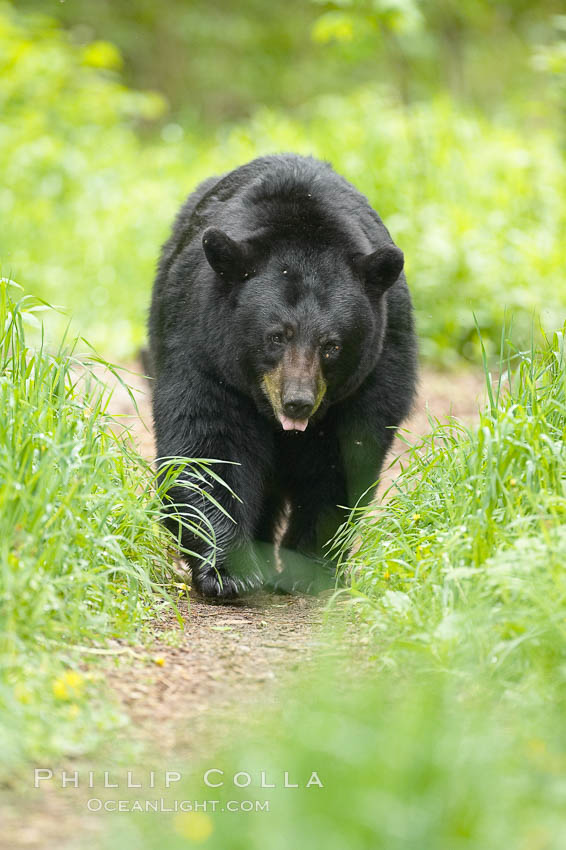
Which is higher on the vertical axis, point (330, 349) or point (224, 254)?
point (224, 254)

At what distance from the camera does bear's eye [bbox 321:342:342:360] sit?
444 centimetres

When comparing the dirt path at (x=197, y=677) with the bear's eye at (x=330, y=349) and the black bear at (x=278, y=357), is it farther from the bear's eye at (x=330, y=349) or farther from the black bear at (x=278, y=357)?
the bear's eye at (x=330, y=349)

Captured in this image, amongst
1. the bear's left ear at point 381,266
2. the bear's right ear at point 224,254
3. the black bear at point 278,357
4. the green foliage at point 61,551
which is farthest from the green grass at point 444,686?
the bear's right ear at point 224,254

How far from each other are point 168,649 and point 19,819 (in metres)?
1.19

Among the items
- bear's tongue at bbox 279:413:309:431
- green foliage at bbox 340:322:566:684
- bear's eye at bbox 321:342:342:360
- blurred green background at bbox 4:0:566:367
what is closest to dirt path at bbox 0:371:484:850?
green foliage at bbox 340:322:566:684

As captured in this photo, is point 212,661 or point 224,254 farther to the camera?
point 224,254

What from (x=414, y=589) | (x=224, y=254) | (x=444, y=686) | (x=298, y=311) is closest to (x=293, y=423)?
(x=298, y=311)

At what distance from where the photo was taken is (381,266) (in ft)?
15.0

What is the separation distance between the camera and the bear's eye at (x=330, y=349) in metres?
4.44

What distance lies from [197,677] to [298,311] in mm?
1685

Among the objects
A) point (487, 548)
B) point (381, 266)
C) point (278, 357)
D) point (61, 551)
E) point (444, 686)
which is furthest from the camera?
point (381, 266)

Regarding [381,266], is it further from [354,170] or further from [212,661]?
[354,170]

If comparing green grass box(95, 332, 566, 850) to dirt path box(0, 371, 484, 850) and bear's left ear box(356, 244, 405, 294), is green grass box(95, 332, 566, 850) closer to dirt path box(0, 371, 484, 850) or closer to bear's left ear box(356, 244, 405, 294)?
dirt path box(0, 371, 484, 850)

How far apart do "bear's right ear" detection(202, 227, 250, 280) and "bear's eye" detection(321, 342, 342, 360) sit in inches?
17.9
